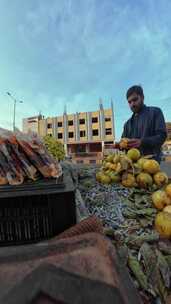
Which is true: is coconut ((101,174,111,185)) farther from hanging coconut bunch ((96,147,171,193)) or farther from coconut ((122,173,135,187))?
coconut ((122,173,135,187))

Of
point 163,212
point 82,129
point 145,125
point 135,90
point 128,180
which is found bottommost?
point 163,212

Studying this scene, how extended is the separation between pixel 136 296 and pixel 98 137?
30.4 m

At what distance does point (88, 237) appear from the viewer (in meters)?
0.65

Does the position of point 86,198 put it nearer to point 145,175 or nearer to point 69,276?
point 145,175

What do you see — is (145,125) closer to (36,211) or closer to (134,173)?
(134,173)

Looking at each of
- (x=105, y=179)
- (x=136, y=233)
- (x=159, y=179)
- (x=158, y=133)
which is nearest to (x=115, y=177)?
(x=105, y=179)

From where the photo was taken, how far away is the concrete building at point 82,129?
101 feet

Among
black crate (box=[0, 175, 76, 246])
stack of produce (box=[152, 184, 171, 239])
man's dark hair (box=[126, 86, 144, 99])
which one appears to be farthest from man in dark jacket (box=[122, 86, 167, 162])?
black crate (box=[0, 175, 76, 246])

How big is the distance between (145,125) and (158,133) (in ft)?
0.55

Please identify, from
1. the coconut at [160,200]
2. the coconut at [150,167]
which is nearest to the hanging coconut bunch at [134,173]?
the coconut at [150,167]

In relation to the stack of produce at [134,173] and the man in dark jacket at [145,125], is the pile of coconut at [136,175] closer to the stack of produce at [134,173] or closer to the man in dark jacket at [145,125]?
the stack of produce at [134,173]

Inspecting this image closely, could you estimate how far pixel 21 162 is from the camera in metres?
1.05

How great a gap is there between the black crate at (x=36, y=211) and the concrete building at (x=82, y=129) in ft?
94.5

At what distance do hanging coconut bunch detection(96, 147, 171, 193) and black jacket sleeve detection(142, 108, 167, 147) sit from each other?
0.35 metres
